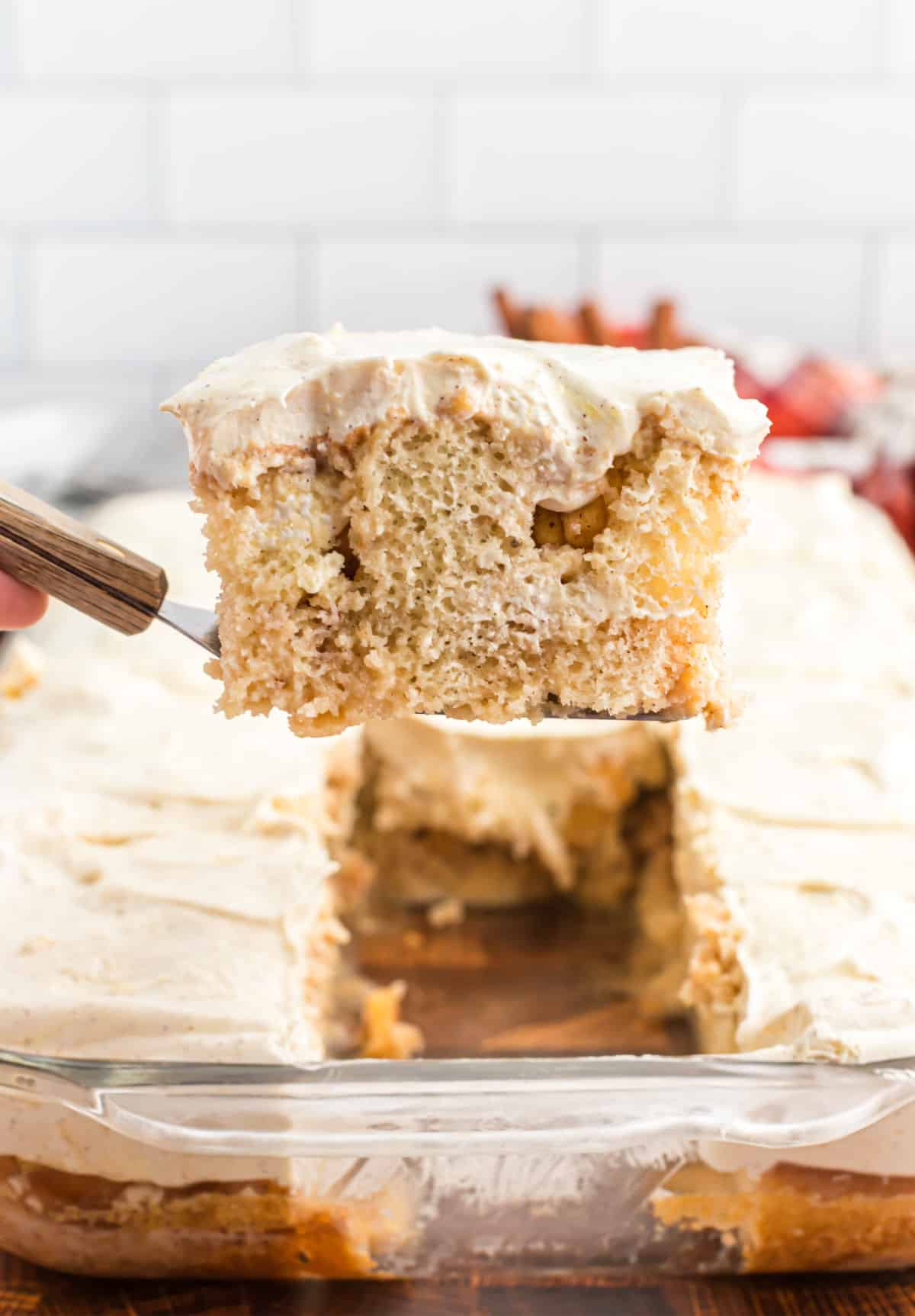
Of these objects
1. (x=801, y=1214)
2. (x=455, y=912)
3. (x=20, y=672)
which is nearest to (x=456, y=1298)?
(x=801, y=1214)

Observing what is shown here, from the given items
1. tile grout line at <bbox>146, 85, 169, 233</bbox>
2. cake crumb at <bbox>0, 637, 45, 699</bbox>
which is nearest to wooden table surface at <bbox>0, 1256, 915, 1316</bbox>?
cake crumb at <bbox>0, 637, 45, 699</bbox>

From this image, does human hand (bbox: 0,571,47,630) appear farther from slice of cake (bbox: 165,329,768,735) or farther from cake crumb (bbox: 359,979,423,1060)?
cake crumb (bbox: 359,979,423,1060)

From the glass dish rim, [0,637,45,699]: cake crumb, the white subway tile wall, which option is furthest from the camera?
the white subway tile wall

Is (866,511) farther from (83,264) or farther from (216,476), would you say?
(83,264)

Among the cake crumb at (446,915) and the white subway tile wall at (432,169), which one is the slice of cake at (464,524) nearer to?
the cake crumb at (446,915)

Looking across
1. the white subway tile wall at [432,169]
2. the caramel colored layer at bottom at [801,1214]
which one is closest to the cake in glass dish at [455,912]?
the caramel colored layer at bottom at [801,1214]

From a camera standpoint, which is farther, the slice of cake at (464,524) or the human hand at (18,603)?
the human hand at (18,603)

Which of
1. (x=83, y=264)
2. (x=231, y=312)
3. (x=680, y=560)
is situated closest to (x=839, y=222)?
(x=231, y=312)
